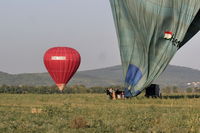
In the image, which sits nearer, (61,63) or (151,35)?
(151,35)

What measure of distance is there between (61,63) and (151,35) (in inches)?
965

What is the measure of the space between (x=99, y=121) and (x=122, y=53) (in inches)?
1024

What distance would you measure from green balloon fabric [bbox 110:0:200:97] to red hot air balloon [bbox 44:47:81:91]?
2265cm

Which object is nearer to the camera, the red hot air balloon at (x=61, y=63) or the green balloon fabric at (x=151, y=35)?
the green balloon fabric at (x=151, y=35)

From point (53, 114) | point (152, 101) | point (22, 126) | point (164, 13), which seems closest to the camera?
point (22, 126)

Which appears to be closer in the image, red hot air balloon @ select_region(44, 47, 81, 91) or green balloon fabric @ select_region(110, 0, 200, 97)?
green balloon fabric @ select_region(110, 0, 200, 97)

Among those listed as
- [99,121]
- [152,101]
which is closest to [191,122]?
[99,121]

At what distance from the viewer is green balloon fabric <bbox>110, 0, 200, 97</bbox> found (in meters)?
48.5

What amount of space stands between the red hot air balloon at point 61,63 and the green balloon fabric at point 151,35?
22.7m

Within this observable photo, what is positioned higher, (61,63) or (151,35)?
(151,35)

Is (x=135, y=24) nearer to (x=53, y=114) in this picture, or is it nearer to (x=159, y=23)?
(x=159, y=23)

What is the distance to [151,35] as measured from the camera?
48.3 meters

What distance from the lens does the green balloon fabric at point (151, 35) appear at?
48469mm

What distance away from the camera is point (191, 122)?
2244 centimetres
